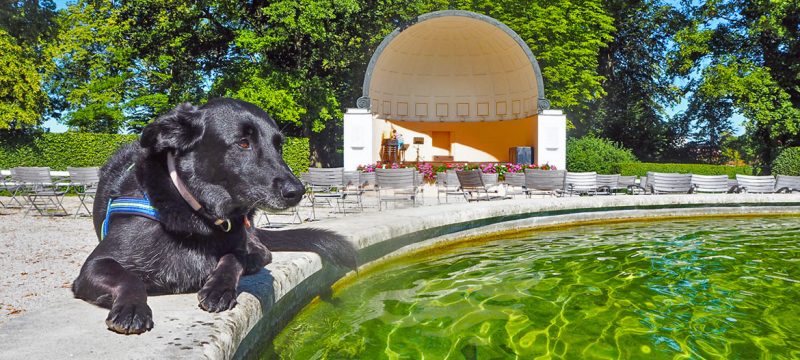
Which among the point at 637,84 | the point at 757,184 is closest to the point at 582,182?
the point at 757,184

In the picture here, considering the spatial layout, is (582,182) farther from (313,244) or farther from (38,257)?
(38,257)

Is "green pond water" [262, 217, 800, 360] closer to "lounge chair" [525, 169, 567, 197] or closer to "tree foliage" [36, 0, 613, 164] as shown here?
"lounge chair" [525, 169, 567, 197]

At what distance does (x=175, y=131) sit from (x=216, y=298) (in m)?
0.72

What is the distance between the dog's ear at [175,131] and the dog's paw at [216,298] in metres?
0.60

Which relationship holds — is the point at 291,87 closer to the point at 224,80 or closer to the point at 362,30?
the point at 224,80

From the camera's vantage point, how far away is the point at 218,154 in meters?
2.10

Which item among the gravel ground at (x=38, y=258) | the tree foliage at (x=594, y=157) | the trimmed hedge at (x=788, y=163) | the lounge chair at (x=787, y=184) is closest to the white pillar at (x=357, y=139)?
the tree foliage at (x=594, y=157)

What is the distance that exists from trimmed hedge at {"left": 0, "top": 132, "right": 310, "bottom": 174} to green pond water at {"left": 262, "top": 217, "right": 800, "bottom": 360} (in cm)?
1705

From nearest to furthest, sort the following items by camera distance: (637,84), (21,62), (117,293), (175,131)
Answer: (117,293)
(175,131)
(21,62)
(637,84)

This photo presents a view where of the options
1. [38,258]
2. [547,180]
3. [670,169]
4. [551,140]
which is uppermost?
[551,140]

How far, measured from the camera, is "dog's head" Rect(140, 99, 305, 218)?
206 cm

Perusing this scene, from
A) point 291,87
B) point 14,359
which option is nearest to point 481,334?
point 14,359

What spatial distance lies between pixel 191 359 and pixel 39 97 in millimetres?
26591

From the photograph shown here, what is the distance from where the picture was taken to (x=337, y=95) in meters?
26.8
